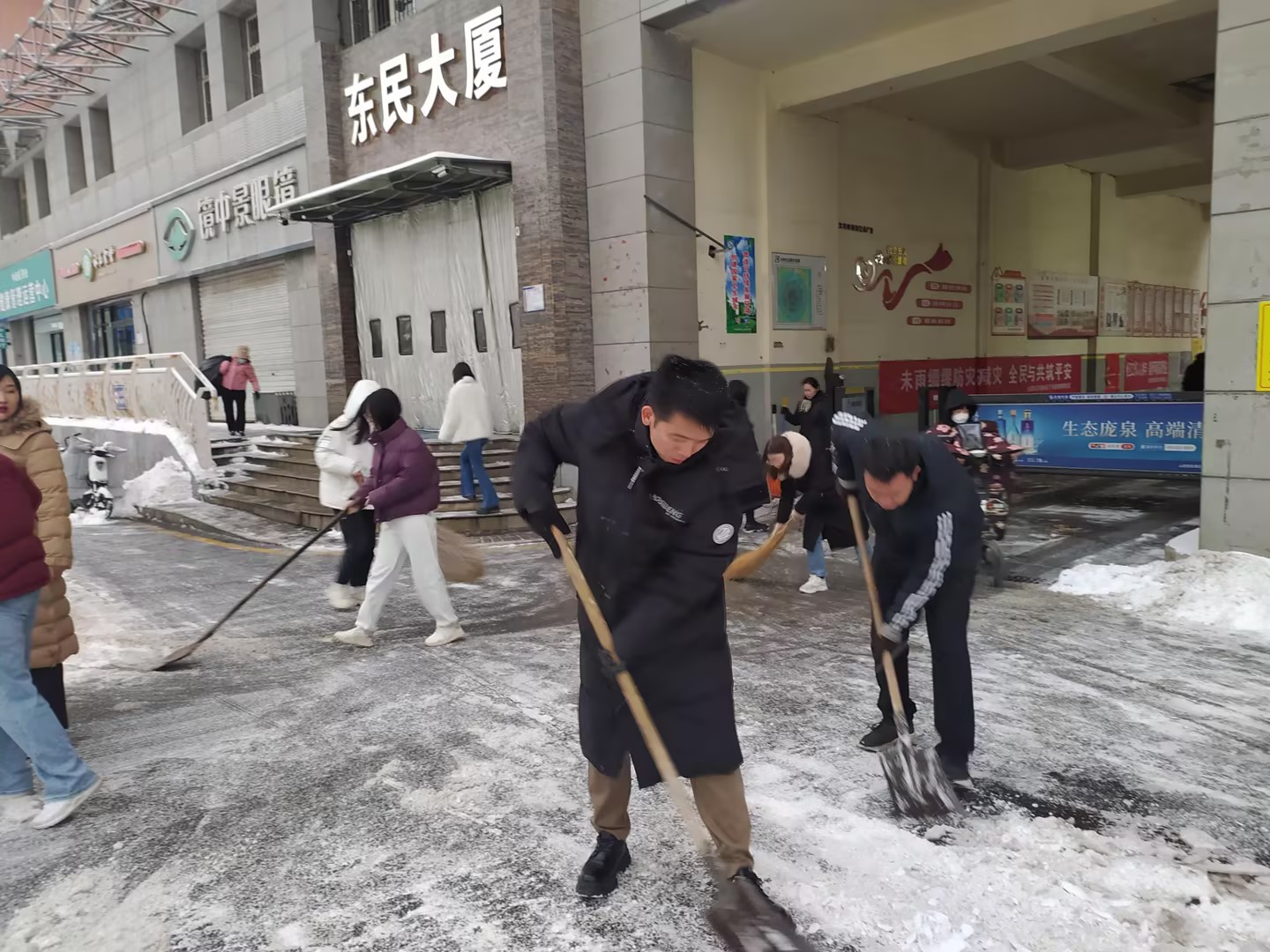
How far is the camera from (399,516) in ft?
18.7

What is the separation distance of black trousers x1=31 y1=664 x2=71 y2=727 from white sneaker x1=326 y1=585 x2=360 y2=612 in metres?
2.54

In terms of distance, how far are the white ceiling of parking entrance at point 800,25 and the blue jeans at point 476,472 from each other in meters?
5.34

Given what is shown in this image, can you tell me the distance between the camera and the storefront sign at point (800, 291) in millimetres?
11664

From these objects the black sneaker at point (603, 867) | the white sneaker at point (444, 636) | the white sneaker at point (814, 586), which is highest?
the black sneaker at point (603, 867)

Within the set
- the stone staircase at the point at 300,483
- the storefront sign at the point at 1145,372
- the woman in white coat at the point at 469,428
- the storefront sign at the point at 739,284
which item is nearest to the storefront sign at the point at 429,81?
the storefront sign at the point at 739,284

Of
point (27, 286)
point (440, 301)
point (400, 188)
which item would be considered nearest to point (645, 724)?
point (400, 188)

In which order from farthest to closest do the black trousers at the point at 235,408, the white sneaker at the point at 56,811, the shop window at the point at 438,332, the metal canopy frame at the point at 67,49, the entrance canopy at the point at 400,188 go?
1. the metal canopy frame at the point at 67,49
2. the black trousers at the point at 235,408
3. the shop window at the point at 438,332
4. the entrance canopy at the point at 400,188
5. the white sneaker at the point at 56,811

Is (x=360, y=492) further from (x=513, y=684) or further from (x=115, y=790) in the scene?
(x=115, y=790)

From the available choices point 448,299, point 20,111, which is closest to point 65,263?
point 20,111

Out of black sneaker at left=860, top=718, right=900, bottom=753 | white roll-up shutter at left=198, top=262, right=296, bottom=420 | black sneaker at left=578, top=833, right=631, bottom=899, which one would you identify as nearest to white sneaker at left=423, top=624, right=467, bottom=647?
black sneaker at left=860, top=718, right=900, bottom=753

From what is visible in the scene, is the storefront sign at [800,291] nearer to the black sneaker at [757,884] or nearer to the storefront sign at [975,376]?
the storefront sign at [975,376]

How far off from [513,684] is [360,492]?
179 centimetres

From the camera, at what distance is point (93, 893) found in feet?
10.1

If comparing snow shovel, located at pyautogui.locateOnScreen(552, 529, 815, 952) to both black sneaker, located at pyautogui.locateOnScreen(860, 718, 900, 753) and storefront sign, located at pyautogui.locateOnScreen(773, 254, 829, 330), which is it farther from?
storefront sign, located at pyautogui.locateOnScreen(773, 254, 829, 330)
